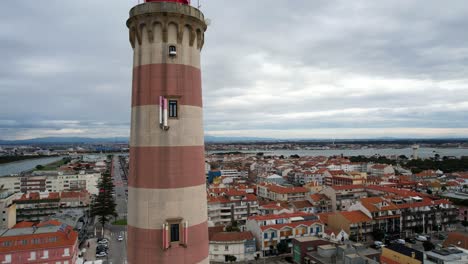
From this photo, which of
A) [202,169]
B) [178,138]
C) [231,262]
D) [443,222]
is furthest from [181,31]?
[443,222]

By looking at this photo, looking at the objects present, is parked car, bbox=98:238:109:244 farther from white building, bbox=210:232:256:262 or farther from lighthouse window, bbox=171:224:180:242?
lighthouse window, bbox=171:224:180:242

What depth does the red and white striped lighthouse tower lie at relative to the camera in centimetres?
767

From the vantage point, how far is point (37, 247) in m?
34.5

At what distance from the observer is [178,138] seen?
307 inches

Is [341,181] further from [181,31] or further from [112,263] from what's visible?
[181,31]

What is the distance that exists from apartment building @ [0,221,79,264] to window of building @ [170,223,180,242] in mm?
33690

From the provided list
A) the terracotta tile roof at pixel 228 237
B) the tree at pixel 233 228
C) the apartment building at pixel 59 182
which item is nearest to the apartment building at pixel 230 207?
the tree at pixel 233 228

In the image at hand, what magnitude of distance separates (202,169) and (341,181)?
79796 mm

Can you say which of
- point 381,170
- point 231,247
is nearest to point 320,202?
point 231,247

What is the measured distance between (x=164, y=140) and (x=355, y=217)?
1898 inches

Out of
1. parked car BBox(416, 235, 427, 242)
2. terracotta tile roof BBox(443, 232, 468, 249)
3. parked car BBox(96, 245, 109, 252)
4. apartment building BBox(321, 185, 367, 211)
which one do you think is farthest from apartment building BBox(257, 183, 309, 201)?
parked car BBox(96, 245, 109, 252)

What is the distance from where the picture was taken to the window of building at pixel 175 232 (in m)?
7.69

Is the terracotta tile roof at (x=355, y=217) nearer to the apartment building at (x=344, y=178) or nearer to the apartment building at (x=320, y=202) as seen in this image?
the apartment building at (x=320, y=202)

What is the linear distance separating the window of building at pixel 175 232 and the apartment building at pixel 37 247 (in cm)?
3369
